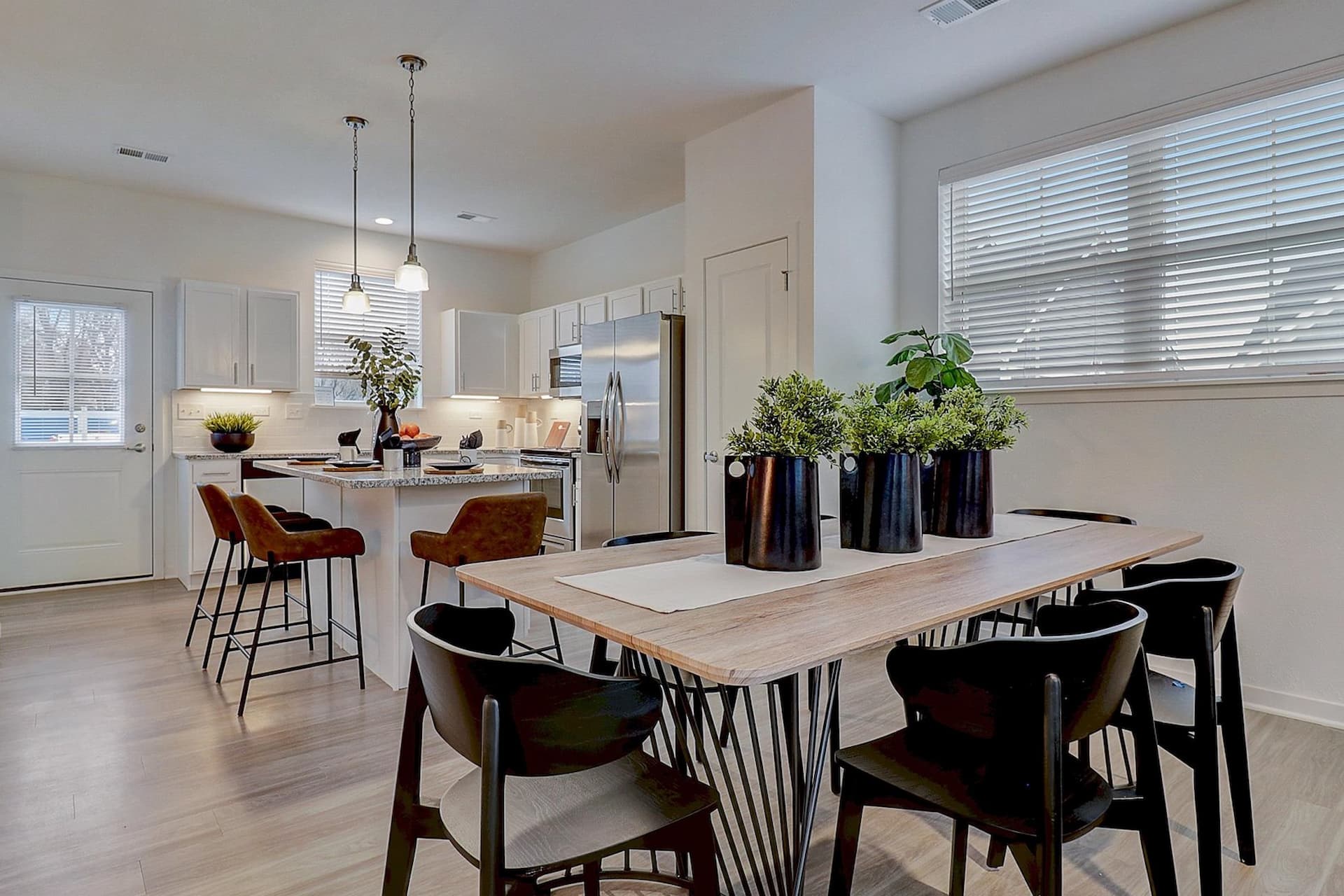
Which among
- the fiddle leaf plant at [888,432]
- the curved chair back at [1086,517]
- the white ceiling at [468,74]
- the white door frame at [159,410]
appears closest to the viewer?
the fiddle leaf plant at [888,432]

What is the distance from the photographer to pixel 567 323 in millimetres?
6094

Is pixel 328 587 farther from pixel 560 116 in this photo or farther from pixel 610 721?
pixel 610 721

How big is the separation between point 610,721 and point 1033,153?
11.5ft

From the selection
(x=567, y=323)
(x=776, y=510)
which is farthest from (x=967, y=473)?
(x=567, y=323)

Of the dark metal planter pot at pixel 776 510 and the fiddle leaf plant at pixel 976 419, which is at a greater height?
the fiddle leaf plant at pixel 976 419

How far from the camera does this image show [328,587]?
11.7 ft

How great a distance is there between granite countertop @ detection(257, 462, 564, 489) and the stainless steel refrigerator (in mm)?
1133

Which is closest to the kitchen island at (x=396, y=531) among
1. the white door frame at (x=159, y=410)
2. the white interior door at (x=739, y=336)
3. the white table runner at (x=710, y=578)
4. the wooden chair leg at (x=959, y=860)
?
the white interior door at (x=739, y=336)

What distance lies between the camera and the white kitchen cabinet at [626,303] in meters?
5.34

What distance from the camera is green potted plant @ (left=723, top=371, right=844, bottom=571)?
153cm

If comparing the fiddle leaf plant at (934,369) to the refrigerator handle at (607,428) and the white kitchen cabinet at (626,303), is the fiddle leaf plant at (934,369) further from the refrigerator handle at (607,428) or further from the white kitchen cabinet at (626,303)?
the white kitchen cabinet at (626,303)

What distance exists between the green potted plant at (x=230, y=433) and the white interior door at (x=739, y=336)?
130 inches

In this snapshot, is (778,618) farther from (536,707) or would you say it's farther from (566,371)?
(566,371)

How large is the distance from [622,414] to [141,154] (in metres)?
3.25
